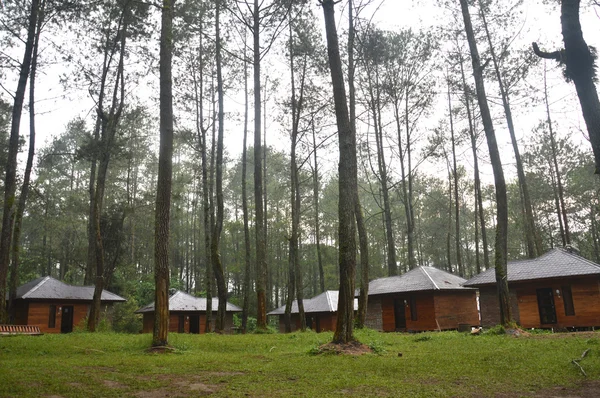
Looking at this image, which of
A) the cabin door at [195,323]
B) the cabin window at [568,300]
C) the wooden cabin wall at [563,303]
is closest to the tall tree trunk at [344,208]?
the wooden cabin wall at [563,303]

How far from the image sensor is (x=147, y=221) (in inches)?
1321

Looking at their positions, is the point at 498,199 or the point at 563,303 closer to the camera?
the point at 498,199

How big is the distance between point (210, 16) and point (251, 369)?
1546 centimetres

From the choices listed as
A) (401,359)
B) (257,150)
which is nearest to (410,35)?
(257,150)

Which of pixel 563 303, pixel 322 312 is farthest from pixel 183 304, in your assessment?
pixel 563 303

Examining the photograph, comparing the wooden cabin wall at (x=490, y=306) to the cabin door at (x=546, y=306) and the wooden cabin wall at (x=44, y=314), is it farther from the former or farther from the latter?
the wooden cabin wall at (x=44, y=314)

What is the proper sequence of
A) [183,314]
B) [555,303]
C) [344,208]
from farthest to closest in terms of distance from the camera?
[183,314] < [555,303] < [344,208]

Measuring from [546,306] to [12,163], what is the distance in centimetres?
2245

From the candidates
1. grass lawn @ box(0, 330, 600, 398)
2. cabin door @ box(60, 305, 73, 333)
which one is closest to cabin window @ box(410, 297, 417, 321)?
grass lawn @ box(0, 330, 600, 398)

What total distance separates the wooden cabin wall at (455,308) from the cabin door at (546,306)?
172 inches

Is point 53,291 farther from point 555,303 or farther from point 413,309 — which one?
point 555,303

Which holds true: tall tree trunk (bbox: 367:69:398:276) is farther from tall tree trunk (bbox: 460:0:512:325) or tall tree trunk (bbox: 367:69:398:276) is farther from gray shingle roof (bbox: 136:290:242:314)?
gray shingle roof (bbox: 136:290:242:314)

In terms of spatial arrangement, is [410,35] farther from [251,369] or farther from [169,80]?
→ [251,369]

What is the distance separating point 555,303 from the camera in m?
18.8
